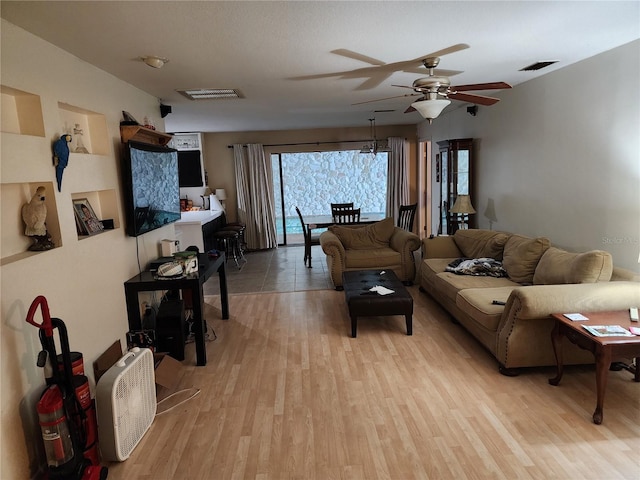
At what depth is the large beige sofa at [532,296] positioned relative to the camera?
2855 millimetres

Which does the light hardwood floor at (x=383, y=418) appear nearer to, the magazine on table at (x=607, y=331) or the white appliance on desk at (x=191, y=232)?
the magazine on table at (x=607, y=331)

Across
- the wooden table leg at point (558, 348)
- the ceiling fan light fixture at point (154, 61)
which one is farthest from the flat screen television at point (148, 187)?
the wooden table leg at point (558, 348)

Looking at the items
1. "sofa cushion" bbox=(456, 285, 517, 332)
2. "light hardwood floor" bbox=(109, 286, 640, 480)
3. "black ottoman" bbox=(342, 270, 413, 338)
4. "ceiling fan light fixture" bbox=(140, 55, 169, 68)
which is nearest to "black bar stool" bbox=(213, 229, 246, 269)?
"light hardwood floor" bbox=(109, 286, 640, 480)

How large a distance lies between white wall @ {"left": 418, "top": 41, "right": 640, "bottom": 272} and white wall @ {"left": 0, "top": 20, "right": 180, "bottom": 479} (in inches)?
155

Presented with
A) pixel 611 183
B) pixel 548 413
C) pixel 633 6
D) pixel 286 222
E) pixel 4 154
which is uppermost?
pixel 633 6

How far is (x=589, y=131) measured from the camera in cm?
347

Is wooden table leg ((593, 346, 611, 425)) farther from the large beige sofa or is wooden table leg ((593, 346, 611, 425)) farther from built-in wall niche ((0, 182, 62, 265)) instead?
built-in wall niche ((0, 182, 62, 265))

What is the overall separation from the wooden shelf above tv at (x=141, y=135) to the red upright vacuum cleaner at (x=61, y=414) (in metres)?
1.89

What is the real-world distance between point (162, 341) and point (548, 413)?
301cm

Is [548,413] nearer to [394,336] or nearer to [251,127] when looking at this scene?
[394,336]

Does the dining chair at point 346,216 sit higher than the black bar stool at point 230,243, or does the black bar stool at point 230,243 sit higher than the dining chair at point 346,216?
the dining chair at point 346,216

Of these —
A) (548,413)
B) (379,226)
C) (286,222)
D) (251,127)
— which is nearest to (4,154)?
(548,413)

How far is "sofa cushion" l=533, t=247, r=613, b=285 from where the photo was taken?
10.0ft

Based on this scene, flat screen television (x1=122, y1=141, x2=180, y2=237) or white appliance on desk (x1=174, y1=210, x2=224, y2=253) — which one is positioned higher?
flat screen television (x1=122, y1=141, x2=180, y2=237)
